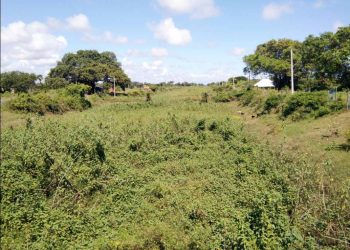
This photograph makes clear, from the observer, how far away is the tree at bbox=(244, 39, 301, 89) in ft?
137

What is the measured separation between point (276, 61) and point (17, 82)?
3365 centimetres

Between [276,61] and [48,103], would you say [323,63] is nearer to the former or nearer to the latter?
[276,61]

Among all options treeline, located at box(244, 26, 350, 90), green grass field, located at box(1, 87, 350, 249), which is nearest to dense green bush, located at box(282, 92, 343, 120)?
green grass field, located at box(1, 87, 350, 249)

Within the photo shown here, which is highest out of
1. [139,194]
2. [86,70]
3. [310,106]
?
[86,70]

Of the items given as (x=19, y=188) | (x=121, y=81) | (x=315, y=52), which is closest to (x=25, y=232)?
(x=19, y=188)

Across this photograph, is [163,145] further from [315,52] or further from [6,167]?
[315,52]

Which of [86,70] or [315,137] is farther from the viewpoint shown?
[86,70]

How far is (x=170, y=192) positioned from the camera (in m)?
8.67

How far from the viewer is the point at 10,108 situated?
2534 centimetres

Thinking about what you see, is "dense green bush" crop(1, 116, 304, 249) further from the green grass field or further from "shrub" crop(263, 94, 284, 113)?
"shrub" crop(263, 94, 284, 113)

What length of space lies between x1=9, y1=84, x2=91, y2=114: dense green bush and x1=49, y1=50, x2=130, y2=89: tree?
14150mm

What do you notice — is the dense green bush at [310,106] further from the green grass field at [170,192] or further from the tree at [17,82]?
the tree at [17,82]

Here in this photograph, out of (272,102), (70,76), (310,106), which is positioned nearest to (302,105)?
(310,106)

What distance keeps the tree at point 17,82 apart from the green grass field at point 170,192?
3784 cm
